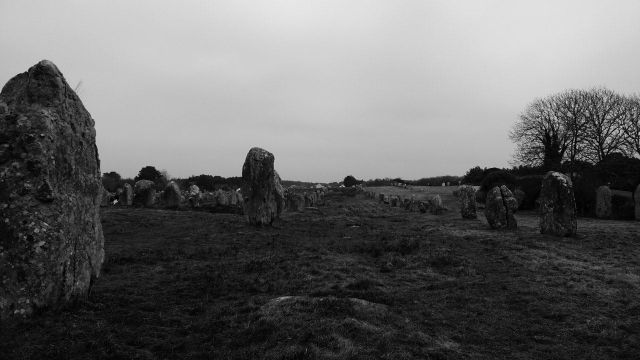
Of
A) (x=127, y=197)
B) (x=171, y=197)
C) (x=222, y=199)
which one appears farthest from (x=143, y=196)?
(x=222, y=199)

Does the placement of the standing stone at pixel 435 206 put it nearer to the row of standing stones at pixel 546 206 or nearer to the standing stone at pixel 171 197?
the row of standing stones at pixel 546 206

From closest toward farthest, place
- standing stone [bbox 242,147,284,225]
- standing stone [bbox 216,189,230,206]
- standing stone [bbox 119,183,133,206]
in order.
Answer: standing stone [bbox 242,147,284,225], standing stone [bbox 119,183,133,206], standing stone [bbox 216,189,230,206]

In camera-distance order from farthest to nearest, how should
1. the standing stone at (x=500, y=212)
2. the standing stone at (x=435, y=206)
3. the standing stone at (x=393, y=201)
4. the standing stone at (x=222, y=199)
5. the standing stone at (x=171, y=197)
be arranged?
the standing stone at (x=393, y=201) < the standing stone at (x=222, y=199) < the standing stone at (x=171, y=197) < the standing stone at (x=435, y=206) < the standing stone at (x=500, y=212)

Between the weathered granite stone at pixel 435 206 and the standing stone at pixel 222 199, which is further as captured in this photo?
the standing stone at pixel 222 199

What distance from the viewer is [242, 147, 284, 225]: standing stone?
23.0 metres

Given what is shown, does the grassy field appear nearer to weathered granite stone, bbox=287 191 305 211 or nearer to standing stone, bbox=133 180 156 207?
weathered granite stone, bbox=287 191 305 211

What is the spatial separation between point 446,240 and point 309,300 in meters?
12.0

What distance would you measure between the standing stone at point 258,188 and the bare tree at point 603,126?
39907 mm

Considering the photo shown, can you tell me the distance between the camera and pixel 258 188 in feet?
75.9

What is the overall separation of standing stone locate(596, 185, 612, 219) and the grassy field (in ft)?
44.3

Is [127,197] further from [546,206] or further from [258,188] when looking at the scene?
[546,206]

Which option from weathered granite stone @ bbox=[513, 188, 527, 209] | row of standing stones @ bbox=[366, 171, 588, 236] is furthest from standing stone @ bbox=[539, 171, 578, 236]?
weathered granite stone @ bbox=[513, 188, 527, 209]

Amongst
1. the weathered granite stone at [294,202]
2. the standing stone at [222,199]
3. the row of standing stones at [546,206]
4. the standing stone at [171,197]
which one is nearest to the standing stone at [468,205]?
the row of standing stones at [546,206]

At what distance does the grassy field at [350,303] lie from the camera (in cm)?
648
